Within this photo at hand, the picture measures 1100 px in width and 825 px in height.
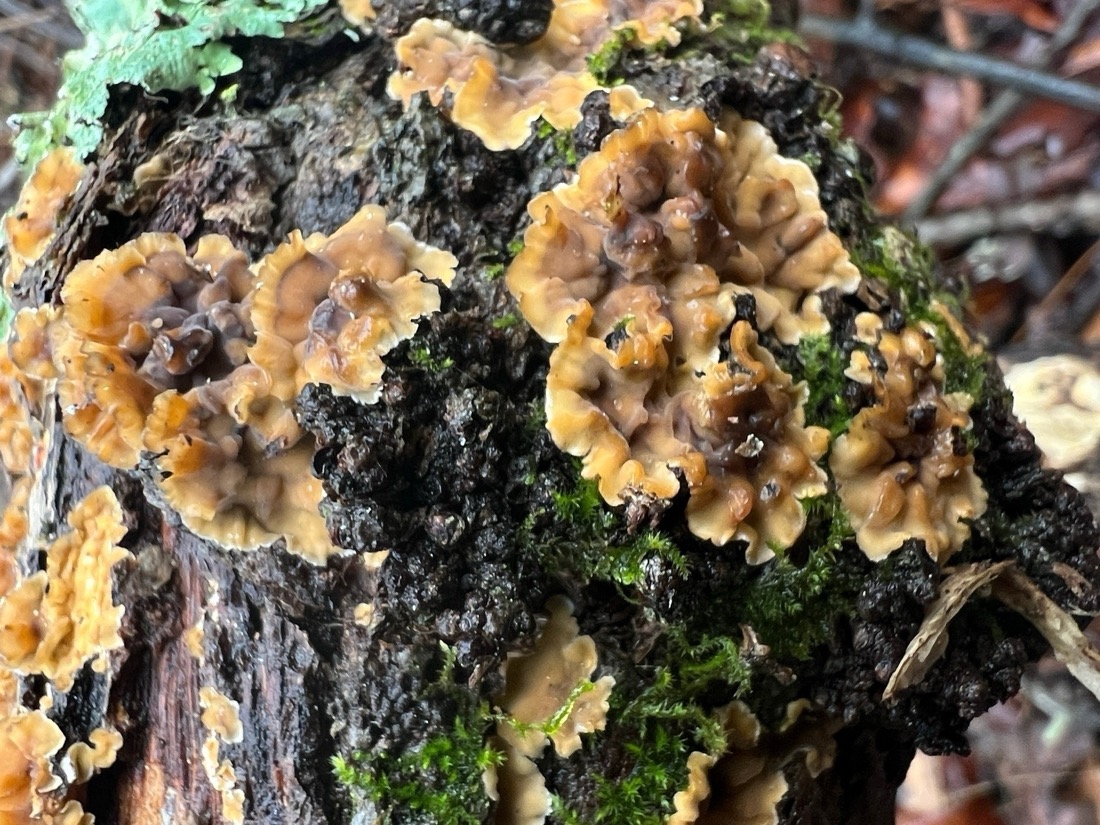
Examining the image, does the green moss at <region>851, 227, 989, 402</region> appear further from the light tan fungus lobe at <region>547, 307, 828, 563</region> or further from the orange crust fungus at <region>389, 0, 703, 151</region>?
the orange crust fungus at <region>389, 0, 703, 151</region>

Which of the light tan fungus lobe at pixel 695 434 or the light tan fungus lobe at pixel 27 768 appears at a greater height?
the light tan fungus lobe at pixel 695 434

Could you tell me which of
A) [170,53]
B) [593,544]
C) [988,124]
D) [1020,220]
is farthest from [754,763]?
[988,124]

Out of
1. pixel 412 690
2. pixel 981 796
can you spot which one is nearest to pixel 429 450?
pixel 412 690

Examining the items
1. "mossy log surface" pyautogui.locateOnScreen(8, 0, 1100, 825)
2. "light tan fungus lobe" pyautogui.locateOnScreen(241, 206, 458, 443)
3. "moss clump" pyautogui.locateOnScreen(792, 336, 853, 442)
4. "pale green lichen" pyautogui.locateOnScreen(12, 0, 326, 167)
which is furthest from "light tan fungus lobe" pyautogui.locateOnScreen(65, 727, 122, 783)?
"moss clump" pyautogui.locateOnScreen(792, 336, 853, 442)

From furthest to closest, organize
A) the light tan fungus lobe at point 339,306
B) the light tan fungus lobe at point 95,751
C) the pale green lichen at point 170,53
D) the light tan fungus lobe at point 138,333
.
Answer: the pale green lichen at point 170,53, the light tan fungus lobe at point 95,751, the light tan fungus lobe at point 138,333, the light tan fungus lobe at point 339,306

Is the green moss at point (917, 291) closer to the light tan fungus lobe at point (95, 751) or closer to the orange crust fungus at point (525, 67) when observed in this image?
the orange crust fungus at point (525, 67)

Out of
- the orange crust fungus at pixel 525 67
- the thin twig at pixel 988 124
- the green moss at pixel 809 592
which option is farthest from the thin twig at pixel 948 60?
the green moss at pixel 809 592
